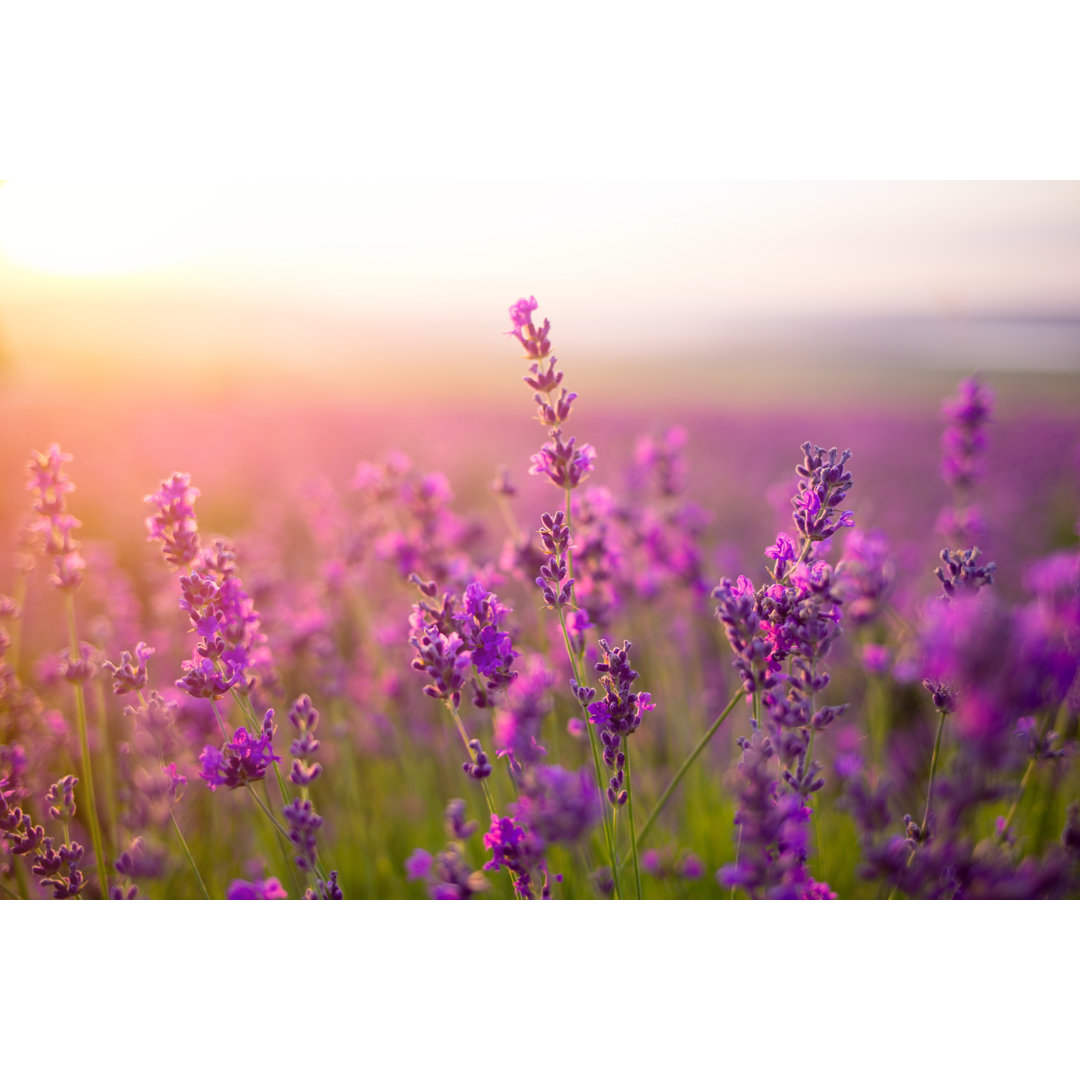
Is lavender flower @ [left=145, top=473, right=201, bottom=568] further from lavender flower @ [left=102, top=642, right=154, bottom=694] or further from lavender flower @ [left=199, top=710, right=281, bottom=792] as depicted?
lavender flower @ [left=199, top=710, right=281, bottom=792]

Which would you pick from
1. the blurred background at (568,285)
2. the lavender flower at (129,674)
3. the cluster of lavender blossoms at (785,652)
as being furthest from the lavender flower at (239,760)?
the blurred background at (568,285)

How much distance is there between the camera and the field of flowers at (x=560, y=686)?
113 centimetres

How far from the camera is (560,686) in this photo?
198cm

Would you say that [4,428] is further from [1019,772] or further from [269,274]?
[1019,772]

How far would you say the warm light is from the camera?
1654 mm

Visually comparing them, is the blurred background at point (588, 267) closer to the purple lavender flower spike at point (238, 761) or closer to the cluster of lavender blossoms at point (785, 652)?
the cluster of lavender blossoms at point (785, 652)

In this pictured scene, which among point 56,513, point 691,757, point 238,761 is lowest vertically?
point 238,761

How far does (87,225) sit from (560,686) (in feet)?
5.40

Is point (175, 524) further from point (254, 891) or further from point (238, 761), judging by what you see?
point (254, 891)

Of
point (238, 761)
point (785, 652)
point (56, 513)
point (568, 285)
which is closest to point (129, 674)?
point (238, 761)

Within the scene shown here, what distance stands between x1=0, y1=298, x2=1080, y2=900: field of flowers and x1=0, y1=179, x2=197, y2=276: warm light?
609 mm

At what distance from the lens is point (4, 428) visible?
274cm
